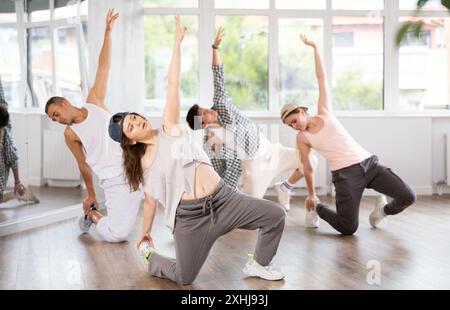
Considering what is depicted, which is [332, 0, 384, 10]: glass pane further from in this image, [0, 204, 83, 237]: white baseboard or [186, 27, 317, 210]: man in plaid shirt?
[0, 204, 83, 237]: white baseboard

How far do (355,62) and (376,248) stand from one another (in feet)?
10.3

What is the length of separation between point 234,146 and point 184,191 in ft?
6.27

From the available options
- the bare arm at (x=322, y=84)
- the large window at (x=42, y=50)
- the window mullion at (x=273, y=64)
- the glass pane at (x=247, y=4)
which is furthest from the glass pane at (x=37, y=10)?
the window mullion at (x=273, y=64)

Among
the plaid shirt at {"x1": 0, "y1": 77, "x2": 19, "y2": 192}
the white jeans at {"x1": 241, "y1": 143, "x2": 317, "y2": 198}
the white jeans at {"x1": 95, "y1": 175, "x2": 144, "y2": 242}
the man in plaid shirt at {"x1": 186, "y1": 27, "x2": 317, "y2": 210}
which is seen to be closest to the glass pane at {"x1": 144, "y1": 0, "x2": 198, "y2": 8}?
the man in plaid shirt at {"x1": 186, "y1": 27, "x2": 317, "y2": 210}

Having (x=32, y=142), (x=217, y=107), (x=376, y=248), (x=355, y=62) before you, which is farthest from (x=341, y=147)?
(x=355, y=62)

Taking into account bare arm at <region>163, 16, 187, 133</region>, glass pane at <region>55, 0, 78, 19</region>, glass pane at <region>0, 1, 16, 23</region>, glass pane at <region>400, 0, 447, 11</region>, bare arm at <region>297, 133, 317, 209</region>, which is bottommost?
bare arm at <region>297, 133, 317, 209</region>

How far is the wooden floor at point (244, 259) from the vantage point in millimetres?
3066

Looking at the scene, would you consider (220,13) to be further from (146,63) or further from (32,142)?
A: (32,142)

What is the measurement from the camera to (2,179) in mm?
4449

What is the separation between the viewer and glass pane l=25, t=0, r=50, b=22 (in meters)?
4.60

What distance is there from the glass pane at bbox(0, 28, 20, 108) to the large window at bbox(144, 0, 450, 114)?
6.89 feet

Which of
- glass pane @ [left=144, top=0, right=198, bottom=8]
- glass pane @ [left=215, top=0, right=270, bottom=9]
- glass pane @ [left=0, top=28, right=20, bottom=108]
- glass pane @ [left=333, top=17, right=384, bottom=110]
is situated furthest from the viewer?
glass pane @ [left=333, top=17, right=384, bottom=110]

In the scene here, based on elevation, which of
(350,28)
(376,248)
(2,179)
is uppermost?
(350,28)

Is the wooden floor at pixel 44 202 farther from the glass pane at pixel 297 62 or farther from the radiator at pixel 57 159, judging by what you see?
the glass pane at pixel 297 62
